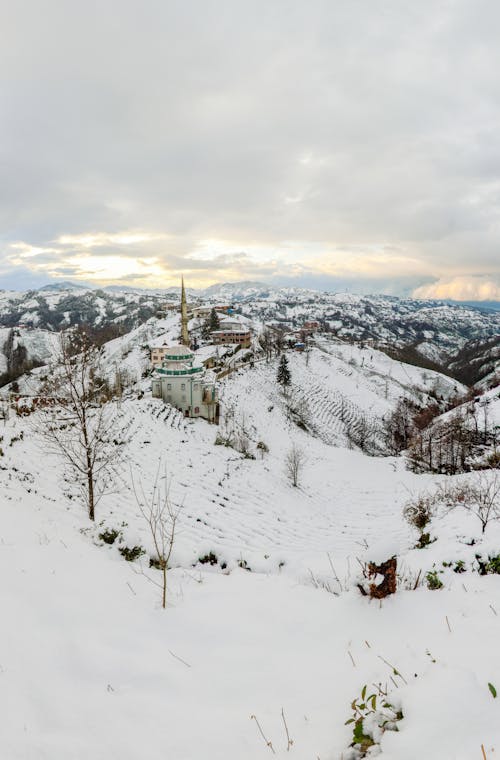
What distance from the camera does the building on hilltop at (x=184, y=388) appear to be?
37.2 m

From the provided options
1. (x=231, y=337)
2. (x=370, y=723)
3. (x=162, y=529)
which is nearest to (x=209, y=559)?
(x=162, y=529)

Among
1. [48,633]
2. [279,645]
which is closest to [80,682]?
[48,633]

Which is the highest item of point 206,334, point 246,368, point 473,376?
point 206,334

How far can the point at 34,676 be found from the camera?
409 cm

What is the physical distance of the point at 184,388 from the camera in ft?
122

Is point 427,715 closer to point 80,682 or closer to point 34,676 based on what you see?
point 80,682

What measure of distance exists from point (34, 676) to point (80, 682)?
53 centimetres

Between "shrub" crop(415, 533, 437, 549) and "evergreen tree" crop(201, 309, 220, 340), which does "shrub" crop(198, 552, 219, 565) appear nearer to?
"shrub" crop(415, 533, 437, 549)

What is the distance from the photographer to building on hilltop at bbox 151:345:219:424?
37219 mm

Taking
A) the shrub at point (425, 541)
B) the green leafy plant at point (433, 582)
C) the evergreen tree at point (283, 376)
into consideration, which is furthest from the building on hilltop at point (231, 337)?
the green leafy plant at point (433, 582)

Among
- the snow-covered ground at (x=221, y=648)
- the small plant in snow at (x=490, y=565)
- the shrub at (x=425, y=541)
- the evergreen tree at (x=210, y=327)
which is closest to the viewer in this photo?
the snow-covered ground at (x=221, y=648)

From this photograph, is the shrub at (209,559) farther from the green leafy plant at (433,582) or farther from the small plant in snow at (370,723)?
the small plant in snow at (370,723)

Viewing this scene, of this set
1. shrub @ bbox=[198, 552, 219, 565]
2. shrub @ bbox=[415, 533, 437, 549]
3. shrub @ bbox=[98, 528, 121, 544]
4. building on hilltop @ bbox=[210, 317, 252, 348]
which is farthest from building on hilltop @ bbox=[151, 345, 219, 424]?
building on hilltop @ bbox=[210, 317, 252, 348]

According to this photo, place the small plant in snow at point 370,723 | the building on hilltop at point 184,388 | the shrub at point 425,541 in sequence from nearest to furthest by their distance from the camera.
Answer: the small plant in snow at point 370,723
the shrub at point 425,541
the building on hilltop at point 184,388
